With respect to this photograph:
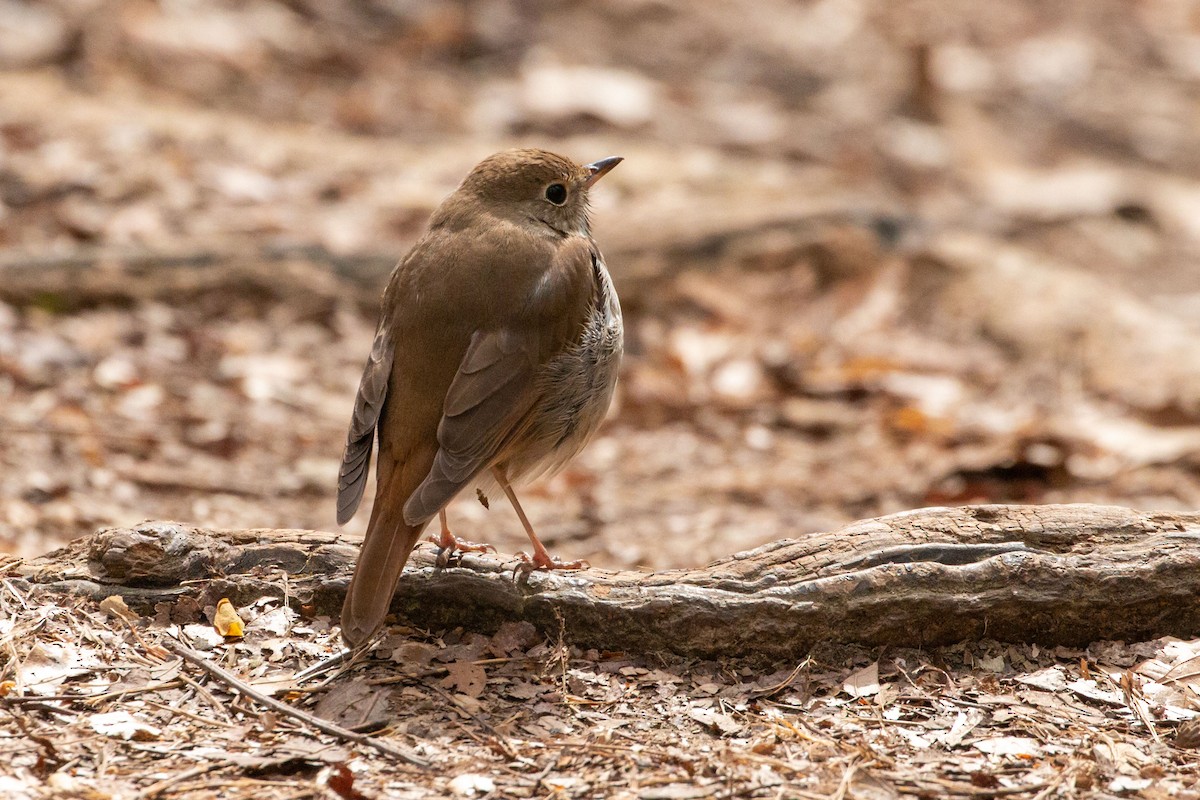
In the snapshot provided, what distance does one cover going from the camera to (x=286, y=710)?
3371 mm

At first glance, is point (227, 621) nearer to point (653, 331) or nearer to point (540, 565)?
point (540, 565)

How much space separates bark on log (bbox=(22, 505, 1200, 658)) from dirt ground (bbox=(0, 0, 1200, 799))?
0.30 ft

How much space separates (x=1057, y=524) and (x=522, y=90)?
27.4 ft

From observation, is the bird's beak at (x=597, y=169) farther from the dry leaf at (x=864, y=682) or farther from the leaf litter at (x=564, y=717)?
the dry leaf at (x=864, y=682)

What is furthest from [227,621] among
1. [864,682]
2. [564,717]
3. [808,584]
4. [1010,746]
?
[1010,746]

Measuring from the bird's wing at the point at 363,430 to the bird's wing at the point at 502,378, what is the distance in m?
0.22

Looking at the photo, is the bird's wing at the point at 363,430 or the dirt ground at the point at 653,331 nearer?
the dirt ground at the point at 653,331

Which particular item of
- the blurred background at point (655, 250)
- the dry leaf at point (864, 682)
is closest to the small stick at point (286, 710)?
the dry leaf at point (864, 682)

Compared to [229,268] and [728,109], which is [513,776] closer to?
[229,268]

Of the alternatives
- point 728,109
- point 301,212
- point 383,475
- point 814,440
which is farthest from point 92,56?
point 383,475

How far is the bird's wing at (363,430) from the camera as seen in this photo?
392 cm

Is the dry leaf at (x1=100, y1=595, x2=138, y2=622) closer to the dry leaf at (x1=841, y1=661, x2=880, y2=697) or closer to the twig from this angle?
the twig

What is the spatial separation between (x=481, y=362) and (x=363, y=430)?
0.43 m

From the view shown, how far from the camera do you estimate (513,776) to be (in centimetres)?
322
